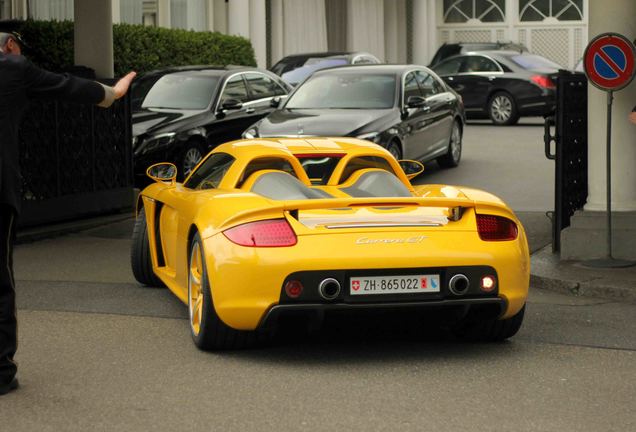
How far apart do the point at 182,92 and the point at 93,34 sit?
2.58m

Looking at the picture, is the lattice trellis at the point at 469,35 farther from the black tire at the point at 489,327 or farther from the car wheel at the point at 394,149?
the black tire at the point at 489,327

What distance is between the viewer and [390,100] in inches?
716

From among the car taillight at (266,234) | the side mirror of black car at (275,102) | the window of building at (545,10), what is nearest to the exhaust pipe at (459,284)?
the car taillight at (266,234)

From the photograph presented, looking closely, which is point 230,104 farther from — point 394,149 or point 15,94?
point 15,94

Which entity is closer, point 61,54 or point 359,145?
point 359,145

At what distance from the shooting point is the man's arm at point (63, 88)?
6.78m

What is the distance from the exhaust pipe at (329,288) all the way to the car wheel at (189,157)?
10.5 m

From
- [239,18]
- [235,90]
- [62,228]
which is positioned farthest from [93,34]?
[239,18]

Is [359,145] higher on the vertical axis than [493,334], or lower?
higher

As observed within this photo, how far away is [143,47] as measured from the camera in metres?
26.4

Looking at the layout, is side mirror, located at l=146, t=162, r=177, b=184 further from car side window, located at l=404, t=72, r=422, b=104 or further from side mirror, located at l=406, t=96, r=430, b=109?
car side window, located at l=404, t=72, r=422, b=104

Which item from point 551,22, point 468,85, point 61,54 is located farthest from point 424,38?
point 61,54

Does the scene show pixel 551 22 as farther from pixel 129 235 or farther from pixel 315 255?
pixel 315 255

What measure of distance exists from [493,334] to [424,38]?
4040cm
